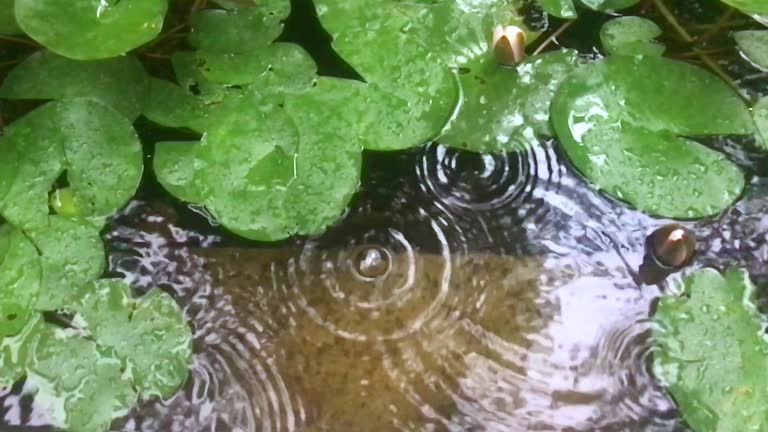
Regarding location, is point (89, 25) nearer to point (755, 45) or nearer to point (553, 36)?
point (553, 36)

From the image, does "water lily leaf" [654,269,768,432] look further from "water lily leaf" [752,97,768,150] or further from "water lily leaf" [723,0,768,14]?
"water lily leaf" [723,0,768,14]

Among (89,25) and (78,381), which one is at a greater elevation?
(89,25)

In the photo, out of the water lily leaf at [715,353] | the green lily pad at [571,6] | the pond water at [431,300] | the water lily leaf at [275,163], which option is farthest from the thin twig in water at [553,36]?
the water lily leaf at [715,353]

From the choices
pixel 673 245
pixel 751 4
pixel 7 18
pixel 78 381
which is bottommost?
pixel 78 381

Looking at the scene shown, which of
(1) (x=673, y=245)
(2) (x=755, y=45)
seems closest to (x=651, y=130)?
(1) (x=673, y=245)

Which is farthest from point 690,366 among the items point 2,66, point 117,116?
point 2,66

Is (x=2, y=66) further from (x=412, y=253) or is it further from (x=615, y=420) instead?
(x=615, y=420)

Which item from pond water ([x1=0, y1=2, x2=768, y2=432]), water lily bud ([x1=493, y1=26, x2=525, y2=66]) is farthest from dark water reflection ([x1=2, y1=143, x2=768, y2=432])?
water lily bud ([x1=493, y1=26, x2=525, y2=66])

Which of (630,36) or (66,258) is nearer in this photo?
(66,258)
